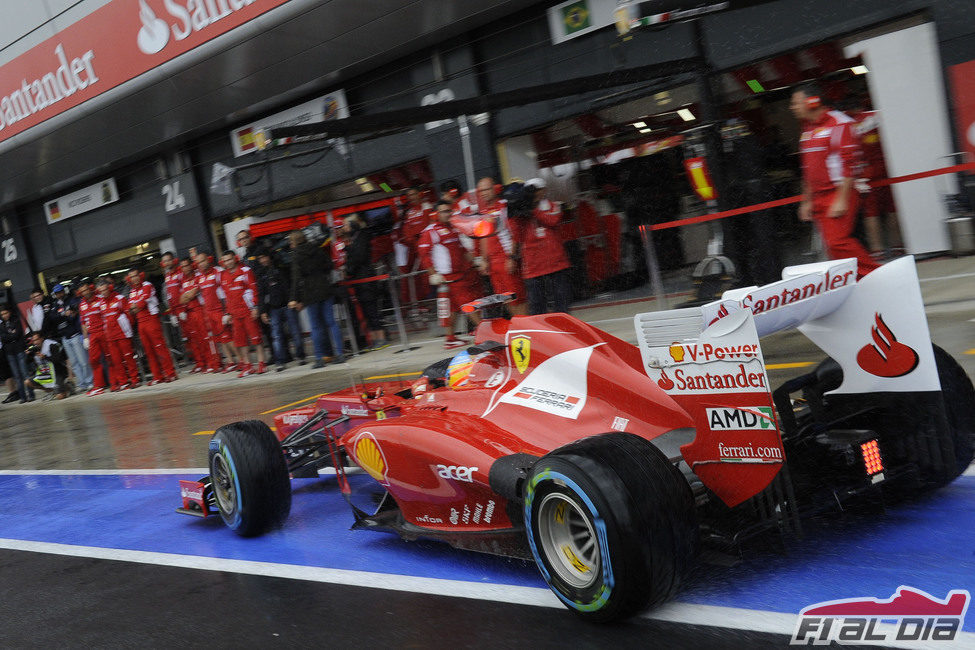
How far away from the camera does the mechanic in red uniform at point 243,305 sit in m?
14.0

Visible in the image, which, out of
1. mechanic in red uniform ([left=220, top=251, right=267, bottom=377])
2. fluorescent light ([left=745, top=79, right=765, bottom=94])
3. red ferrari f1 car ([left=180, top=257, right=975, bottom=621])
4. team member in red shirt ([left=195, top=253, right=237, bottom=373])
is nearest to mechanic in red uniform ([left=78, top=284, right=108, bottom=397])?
team member in red shirt ([left=195, top=253, right=237, bottom=373])

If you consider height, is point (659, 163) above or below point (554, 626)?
above

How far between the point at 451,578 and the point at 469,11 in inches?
391

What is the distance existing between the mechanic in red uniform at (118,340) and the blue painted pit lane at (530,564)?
1038cm

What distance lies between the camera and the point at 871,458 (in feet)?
10.9

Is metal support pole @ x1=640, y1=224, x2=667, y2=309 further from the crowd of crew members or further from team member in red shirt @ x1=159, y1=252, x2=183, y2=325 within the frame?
team member in red shirt @ x1=159, y1=252, x2=183, y2=325

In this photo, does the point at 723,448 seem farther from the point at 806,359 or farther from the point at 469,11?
the point at 469,11

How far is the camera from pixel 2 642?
4.12 metres

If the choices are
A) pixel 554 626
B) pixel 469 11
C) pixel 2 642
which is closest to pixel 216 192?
pixel 469 11

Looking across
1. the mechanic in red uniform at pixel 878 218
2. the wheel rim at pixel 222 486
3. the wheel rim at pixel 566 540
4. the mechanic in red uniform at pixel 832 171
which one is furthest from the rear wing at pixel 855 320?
the mechanic in red uniform at pixel 878 218

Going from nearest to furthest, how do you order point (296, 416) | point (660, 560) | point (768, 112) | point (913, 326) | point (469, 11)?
point (660, 560)
point (913, 326)
point (296, 416)
point (768, 112)
point (469, 11)

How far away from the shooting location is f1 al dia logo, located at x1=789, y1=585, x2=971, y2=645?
2.65 m

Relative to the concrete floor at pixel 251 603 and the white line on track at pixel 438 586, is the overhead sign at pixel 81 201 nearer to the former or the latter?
the concrete floor at pixel 251 603

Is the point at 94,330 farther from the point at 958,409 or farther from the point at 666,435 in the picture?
the point at 958,409
